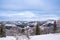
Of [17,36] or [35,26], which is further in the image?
[35,26]

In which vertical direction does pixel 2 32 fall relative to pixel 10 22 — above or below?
below

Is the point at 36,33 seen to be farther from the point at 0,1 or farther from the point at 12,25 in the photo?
the point at 0,1

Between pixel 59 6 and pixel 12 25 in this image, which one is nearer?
pixel 12 25

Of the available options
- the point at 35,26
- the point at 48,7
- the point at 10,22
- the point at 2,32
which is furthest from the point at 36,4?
the point at 2,32

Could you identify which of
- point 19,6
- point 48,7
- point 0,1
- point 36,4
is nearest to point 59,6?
point 48,7

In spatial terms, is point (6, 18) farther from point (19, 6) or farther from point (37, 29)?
point (37, 29)

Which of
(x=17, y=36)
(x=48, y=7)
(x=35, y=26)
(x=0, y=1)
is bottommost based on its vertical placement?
(x=17, y=36)

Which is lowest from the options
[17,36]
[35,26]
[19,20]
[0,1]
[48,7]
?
[17,36]

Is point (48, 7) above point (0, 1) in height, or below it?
below
